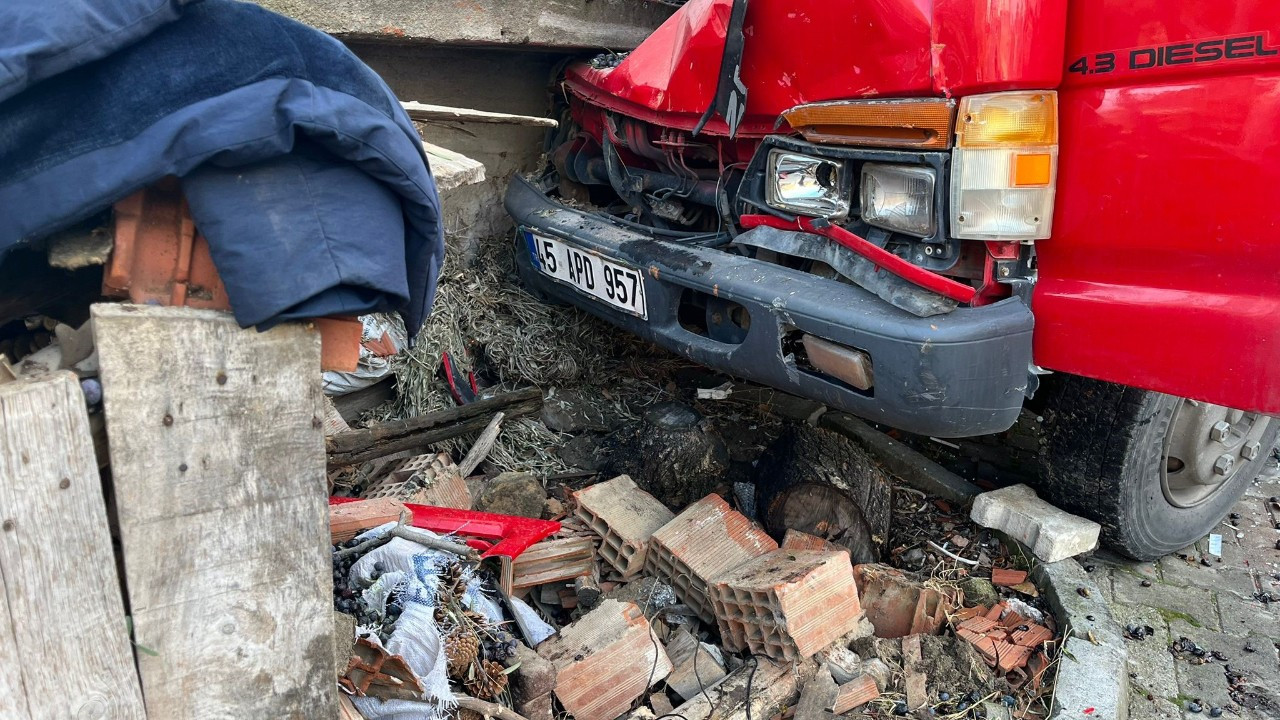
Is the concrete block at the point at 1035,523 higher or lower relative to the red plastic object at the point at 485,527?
lower

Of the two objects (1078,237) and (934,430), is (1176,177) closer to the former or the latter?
(1078,237)

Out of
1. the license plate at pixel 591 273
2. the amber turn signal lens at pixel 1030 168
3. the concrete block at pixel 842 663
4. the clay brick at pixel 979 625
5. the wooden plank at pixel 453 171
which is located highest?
the wooden plank at pixel 453 171

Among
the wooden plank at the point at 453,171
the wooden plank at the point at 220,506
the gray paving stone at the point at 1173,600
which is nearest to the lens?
the wooden plank at the point at 220,506

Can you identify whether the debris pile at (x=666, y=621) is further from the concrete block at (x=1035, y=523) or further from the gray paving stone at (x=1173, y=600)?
the gray paving stone at (x=1173, y=600)

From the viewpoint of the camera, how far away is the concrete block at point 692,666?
263 cm

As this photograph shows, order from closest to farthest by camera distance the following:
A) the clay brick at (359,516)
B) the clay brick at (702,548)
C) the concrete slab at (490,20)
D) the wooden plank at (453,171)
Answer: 1. the wooden plank at (453,171)
2. the clay brick at (359,516)
3. the clay brick at (702,548)
4. the concrete slab at (490,20)

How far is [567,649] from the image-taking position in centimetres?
259

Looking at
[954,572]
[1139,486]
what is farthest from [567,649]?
[1139,486]

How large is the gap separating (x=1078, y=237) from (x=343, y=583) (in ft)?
7.15

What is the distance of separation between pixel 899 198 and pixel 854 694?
1400mm

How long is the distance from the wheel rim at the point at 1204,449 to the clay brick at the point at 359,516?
2572 millimetres

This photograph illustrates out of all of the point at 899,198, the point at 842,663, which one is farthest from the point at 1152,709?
the point at 899,198

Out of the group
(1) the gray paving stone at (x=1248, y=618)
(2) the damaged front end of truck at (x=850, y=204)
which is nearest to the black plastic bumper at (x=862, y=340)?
(2) the damaged front end of truck at (x=850, y=204)

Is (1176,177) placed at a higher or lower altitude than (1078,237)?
higher
